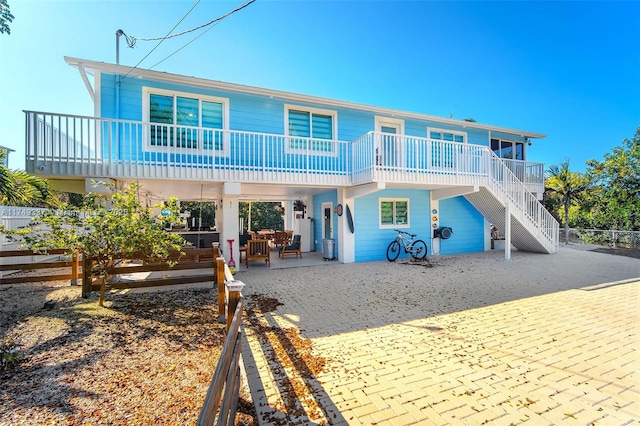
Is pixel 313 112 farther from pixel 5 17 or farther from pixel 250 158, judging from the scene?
pixel 5 17

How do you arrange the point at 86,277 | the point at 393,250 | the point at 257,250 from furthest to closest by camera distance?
the point at 393,250 → the point at 257,250 → the point at 86,277

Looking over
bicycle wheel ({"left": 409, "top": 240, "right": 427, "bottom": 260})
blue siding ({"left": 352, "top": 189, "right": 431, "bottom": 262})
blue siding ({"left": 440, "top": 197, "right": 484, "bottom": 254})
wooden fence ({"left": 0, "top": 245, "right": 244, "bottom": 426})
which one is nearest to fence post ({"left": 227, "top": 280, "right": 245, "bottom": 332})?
wooden fence ({"left": 0, "top": 245, "right": 244, "bottom": 426})

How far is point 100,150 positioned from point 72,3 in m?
3.23

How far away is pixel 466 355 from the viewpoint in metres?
3.46

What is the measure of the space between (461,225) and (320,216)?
640 cm

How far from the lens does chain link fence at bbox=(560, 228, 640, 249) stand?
569 inches

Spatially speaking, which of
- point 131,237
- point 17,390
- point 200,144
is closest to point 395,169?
point 200,144

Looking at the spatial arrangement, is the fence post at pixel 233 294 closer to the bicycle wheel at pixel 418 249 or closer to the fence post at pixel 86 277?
the fence post at pixel 86 277

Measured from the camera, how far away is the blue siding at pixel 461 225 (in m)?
12.3

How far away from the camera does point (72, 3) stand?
20.6 ft

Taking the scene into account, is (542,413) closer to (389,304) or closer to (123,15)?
(389,304)

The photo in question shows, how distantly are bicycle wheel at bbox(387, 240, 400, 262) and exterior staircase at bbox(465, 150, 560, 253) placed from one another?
3.76m

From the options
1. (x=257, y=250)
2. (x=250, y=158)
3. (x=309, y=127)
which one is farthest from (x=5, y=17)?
(x=257, y=250)

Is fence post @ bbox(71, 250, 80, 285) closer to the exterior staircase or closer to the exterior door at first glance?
the exterior door
